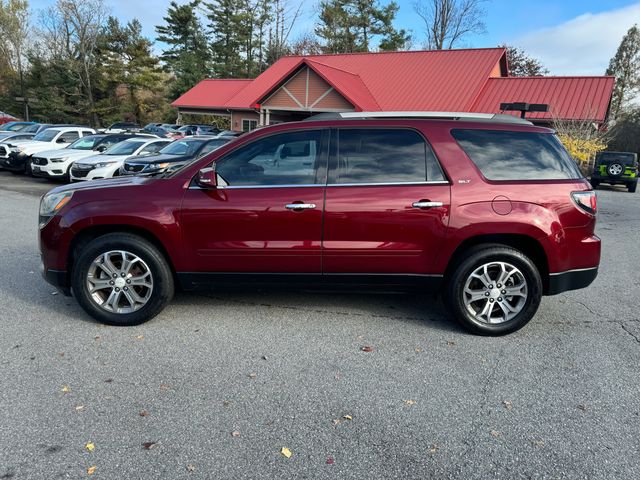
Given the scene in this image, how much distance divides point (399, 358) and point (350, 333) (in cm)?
59

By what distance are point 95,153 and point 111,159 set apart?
5.42 feet

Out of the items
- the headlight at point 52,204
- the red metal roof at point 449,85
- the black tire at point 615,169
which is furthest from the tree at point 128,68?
the headlight at point 52,204

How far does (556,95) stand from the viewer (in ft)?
86.6

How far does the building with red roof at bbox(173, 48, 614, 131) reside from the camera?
26078 mm

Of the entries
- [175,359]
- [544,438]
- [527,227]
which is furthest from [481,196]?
[175,359]

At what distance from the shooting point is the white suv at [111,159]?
1350 centimetres

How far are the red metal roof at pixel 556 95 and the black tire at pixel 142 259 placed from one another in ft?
81.6

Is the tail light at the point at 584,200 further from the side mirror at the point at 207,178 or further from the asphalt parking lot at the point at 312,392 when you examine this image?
the side mirror at the point at 207,178

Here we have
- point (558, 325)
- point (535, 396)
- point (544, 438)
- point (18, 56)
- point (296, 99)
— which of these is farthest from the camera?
point (18, 56)

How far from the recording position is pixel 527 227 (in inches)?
164

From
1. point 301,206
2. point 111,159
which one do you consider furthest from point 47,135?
point 301,206

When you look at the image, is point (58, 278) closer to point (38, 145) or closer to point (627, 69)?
point (38, 145)

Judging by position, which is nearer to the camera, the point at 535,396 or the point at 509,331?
the point at 535,396

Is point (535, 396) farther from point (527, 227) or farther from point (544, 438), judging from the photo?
point (527, 227)
